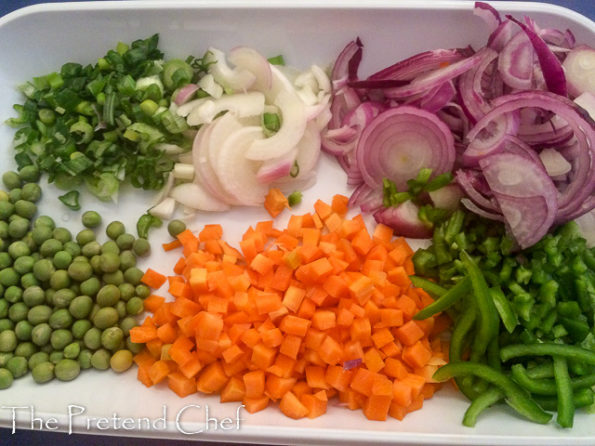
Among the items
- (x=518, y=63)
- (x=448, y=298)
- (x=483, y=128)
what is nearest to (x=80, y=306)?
(x=448, y=298)

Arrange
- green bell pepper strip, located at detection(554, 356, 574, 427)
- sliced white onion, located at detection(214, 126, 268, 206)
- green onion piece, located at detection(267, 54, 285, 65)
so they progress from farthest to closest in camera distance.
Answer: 1. green onion piece, located at detection(267, 54, 285, 65)
2. sliced white onion, located at detection(214, 126, 268, 206)
3. green bell pepper strip, located at detection(554, 356, 574, 427)

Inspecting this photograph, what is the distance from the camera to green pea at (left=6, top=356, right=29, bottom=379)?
6.37ft

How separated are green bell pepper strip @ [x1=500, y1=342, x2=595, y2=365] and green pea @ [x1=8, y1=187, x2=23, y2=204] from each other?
206 centimetres

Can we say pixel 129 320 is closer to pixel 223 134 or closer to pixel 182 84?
pixel 223 134

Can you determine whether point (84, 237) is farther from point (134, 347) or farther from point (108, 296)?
point (134, 347)

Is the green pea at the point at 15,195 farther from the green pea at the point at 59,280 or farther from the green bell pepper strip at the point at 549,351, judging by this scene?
the green bell pepper strip at the point at 549,351

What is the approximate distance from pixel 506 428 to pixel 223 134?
1549 millimetres

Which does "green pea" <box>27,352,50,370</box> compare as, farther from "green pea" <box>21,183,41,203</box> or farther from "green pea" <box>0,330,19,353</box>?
"green pea" <box>21,183,41,203</box>

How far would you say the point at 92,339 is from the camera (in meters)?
1.98

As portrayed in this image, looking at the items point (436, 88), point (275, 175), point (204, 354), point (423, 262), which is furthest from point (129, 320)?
point (436, 88)

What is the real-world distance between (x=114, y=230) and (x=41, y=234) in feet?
0.96

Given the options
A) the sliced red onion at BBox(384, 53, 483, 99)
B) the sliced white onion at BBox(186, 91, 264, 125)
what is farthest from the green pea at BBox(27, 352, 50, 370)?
the sliced red onion at BBox(384, 53, 483, 99)

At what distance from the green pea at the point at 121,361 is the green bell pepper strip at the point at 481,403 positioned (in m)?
1.26

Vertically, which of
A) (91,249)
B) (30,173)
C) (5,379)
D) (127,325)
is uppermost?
(30,173)
